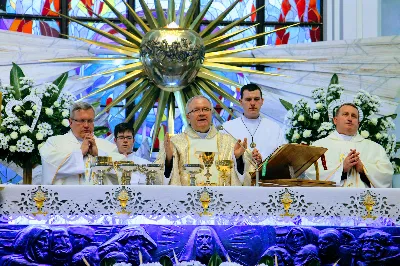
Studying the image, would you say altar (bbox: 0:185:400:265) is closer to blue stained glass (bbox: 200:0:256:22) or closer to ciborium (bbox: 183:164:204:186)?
ciborium (bbox: 183:164:204:186)

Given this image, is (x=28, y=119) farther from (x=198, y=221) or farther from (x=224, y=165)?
(x=198, y=221)

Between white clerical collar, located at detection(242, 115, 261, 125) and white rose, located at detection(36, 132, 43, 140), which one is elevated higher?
white clerical collar, located at detection(242, 115, 261, 125)

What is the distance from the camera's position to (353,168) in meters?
8.40

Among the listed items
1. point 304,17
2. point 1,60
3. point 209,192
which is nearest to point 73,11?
point 1,60

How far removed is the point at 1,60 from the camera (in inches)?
453

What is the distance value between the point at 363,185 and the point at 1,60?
15.6 feet

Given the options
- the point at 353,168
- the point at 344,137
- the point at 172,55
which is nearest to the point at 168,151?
the point at 353,168

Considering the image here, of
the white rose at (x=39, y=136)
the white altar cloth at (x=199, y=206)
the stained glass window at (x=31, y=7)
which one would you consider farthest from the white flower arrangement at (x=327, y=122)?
the stained glass window at (x=31, y=7)

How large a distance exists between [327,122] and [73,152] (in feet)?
9.43

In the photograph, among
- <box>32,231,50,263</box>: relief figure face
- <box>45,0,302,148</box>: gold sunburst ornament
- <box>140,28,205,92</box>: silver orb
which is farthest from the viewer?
<box>45,0,302,148</box>: gold sunburst ornament

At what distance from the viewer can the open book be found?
7.54 metres

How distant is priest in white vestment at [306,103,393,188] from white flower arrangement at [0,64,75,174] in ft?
8.02

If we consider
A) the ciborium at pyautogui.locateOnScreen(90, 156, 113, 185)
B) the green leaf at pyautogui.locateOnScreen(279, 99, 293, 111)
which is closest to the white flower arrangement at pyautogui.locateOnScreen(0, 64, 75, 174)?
the ciborium at pyautogui.locateOnScreen(90, 156, 113, 185)

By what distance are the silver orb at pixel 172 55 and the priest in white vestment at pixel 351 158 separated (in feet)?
6.57
